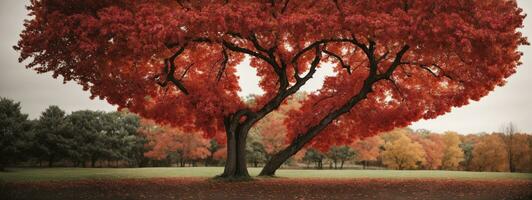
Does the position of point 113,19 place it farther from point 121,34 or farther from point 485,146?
point 485,146

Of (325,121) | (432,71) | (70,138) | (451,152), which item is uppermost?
(432,71)

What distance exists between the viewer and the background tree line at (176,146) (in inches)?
2238

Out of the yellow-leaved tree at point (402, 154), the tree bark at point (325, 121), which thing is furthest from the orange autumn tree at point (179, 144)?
the tree bark at point (325, 121)

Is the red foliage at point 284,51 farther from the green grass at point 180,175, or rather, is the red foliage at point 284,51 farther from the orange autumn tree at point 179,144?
the orange autumn tree at point 179,144

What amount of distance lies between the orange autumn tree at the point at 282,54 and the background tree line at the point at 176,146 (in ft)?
86.1

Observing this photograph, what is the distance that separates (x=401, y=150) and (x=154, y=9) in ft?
203

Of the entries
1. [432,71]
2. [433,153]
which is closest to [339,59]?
[432,71]

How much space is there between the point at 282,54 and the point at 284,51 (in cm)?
22

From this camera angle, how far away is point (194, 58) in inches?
965

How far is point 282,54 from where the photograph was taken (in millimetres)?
22766

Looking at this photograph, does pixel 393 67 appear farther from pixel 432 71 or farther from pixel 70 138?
pixel 70 138

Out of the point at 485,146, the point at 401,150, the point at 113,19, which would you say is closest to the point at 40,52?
the point at 113,19

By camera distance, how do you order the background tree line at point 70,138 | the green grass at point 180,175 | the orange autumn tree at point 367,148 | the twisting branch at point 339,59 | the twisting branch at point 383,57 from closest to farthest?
the twisting branch at point 383,57 < the twisting branch at point 339,59 < the green grass at point 180,175 < the background tree line at point 70,138 < the orange autumn tree at point 367,148

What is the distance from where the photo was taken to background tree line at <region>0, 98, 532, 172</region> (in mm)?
56844
